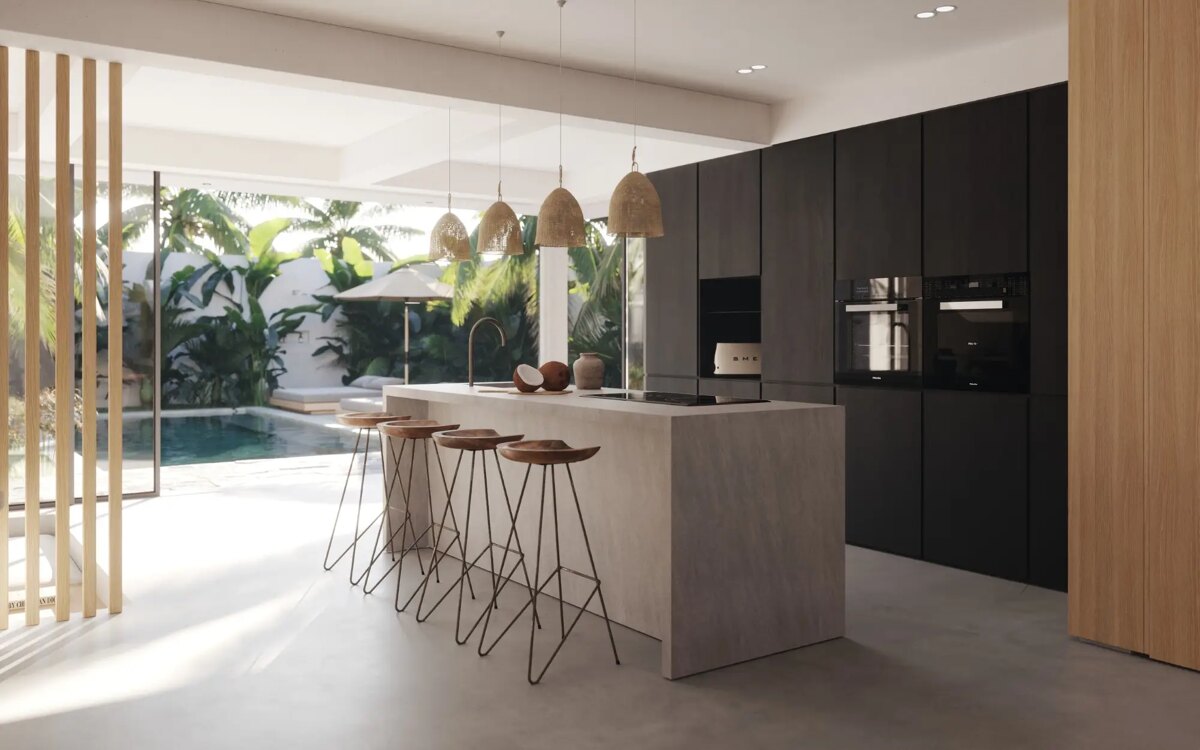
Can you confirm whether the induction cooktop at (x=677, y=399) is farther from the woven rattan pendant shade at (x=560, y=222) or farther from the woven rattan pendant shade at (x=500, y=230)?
the woven rattan pendant shade at (x=500, y=230)

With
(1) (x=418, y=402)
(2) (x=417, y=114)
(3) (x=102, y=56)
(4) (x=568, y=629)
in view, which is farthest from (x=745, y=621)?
(2) (x=417, y=114)

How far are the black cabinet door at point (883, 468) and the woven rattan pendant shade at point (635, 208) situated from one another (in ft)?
5.87

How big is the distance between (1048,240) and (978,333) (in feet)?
1.87

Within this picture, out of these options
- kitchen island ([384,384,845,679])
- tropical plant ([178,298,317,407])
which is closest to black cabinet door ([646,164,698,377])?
kitchen island ([384,384,845,679])

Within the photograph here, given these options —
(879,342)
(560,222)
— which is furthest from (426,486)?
(879,342)

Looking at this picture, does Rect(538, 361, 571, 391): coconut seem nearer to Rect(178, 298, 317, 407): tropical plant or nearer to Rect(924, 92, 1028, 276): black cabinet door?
Rect(924, 92, 1028, 276): black cabinet door

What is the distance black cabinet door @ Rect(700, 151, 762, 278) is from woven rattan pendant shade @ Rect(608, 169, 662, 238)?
2002 millimetres

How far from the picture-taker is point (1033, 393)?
4.64m

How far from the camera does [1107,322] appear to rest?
145 inches

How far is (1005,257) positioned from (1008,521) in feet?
4.23

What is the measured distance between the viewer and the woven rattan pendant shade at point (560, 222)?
178 inches

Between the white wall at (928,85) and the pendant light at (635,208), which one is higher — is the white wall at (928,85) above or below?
above

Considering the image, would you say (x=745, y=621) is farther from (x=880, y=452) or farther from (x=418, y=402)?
(x=418, y=402)

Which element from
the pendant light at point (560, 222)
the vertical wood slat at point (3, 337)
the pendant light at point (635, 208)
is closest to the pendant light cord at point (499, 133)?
the pendant light at point (560, 222)
